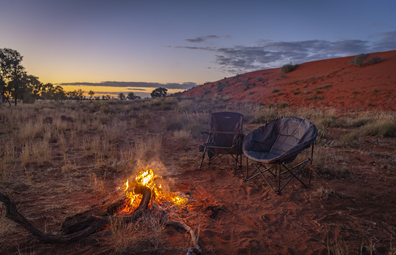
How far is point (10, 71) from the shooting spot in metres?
19.8

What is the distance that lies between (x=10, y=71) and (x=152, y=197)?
25150mm

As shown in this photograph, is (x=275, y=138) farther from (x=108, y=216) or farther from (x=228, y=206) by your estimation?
(x=108, y=216)

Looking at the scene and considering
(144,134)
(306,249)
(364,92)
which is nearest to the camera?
(306,249)

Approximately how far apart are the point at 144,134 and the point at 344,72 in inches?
1088

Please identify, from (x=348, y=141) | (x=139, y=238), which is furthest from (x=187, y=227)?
(x=348, y=141)

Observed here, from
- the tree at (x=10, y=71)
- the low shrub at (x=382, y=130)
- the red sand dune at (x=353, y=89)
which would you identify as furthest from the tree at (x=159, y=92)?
the low shrub at (x=382, y=130)

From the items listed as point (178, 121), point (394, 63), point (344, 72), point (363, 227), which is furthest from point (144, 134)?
point (394, 63)

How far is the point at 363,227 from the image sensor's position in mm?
2639

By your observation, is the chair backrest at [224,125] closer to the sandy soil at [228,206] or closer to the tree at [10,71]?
the sandy soil at [228,206]

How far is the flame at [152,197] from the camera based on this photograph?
10.00 ft

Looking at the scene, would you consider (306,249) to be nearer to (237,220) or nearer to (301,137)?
(237,220)

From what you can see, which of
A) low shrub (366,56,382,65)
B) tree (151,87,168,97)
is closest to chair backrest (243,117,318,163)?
low shrub (366,56,382,65)

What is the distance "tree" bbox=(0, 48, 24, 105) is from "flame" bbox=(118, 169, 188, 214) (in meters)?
24.4

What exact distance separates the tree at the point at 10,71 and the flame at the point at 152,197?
2439 centimetres
